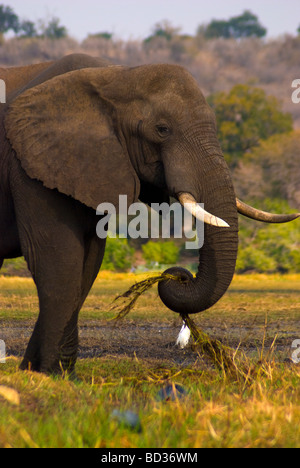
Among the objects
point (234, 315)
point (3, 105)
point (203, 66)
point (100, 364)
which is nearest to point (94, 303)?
point (234, 315)

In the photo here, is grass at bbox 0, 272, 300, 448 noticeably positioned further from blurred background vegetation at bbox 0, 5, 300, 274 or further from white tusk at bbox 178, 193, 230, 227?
blurred background vegetation at bbox 0, 5, 300, 274

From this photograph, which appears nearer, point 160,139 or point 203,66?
point 160,139

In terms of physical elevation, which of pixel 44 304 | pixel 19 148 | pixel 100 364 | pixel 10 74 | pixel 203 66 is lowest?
pixel 100 364

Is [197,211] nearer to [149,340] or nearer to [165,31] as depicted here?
[149,340]

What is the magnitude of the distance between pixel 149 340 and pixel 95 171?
12.1 ft

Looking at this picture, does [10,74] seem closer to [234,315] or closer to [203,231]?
[203,231]

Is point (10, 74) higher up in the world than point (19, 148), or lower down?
higher up

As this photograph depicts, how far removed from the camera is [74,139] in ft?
20.2

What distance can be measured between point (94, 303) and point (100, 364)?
6403mm

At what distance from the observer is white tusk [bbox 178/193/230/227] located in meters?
5.66

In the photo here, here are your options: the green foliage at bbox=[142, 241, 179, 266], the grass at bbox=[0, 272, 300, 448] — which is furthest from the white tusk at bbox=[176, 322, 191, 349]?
the green foliage at bbox=[142, 241, 179, 266]

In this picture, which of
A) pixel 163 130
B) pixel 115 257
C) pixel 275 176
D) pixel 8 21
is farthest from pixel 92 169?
pixel 8 21

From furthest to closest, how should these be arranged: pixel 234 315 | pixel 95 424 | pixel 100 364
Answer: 1. pixel 234 315
2. pixel 100 364
3. pixel 95 424
